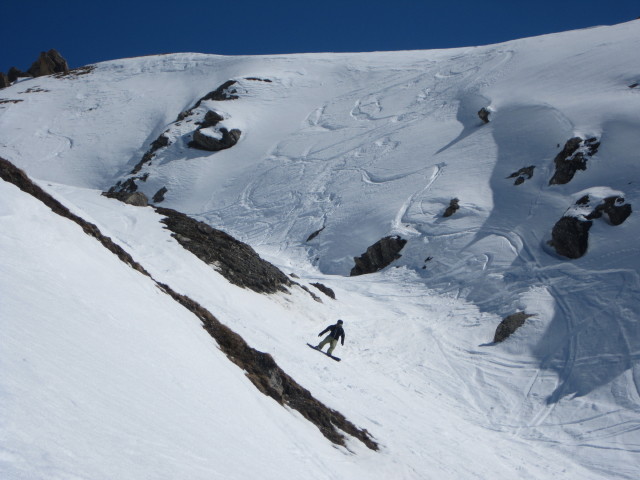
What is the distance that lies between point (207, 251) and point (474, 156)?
17.6 metres

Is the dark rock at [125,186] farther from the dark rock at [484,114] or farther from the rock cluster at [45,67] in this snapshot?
the rock cluster at [45,67]

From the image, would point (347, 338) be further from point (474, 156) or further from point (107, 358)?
point (474, 156)

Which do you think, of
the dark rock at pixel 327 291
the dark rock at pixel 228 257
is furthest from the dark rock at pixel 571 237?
the dark rock at pixel 228 257

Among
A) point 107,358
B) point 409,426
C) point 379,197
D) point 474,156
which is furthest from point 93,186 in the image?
point 107,358

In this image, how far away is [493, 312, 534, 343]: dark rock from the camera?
57.4 ft

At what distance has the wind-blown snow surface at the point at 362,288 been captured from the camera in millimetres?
4883

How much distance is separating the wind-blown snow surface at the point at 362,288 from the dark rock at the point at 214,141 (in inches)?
35.4

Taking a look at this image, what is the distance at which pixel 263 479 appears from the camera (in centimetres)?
491

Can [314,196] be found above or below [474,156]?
below

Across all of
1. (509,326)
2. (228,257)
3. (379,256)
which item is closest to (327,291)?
(228,257)

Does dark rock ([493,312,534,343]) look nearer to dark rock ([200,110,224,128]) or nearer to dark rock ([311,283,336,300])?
dark rock ([311,283,336,300])

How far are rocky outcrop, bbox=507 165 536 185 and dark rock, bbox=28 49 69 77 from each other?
62145 mm

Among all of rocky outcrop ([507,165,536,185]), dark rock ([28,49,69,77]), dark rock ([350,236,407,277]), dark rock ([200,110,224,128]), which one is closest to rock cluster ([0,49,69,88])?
dark rock ([28,49,69,77])

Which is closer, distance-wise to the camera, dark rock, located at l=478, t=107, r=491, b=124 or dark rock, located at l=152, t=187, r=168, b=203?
dark rock, located at l=478, t=107, r=491, b=124
